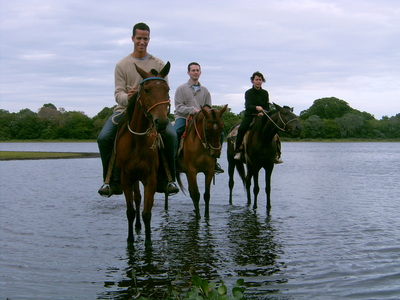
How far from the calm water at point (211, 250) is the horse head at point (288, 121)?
6.57 feet

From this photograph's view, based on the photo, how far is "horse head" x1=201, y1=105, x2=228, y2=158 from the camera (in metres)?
11.0

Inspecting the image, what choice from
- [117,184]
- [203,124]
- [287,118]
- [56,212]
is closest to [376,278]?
[117,184]

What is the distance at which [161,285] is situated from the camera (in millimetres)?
6480

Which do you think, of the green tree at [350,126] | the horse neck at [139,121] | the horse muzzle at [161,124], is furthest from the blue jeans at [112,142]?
the green tree at [350,126]

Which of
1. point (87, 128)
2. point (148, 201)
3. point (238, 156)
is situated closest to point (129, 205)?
point (148, 201)

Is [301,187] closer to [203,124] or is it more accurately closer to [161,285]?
[203,124]

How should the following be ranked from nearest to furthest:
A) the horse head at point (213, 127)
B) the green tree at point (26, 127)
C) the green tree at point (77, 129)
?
the horse head at point (213, 127), the green tree at point (77, 129), the green tree at point (26, 127)

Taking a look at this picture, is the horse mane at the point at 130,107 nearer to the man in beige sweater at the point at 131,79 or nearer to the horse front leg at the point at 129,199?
the man in beige sweater at the point at 131,79

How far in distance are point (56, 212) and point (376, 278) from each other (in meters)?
8.79

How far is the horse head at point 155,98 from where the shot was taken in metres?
6.82

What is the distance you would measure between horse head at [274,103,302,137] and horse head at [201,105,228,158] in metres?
2.18

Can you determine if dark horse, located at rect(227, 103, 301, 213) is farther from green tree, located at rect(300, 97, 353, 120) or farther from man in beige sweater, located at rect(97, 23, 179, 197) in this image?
green tree, located at rect(300, 97, 353, 120)

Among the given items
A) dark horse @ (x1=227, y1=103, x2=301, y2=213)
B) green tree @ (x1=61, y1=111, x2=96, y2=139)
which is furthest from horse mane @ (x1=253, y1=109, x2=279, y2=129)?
green tree @ (x1=61, y1=111, x2=96, y2=139)

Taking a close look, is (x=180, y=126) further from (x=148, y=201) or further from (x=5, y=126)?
(x=5, y=126)
